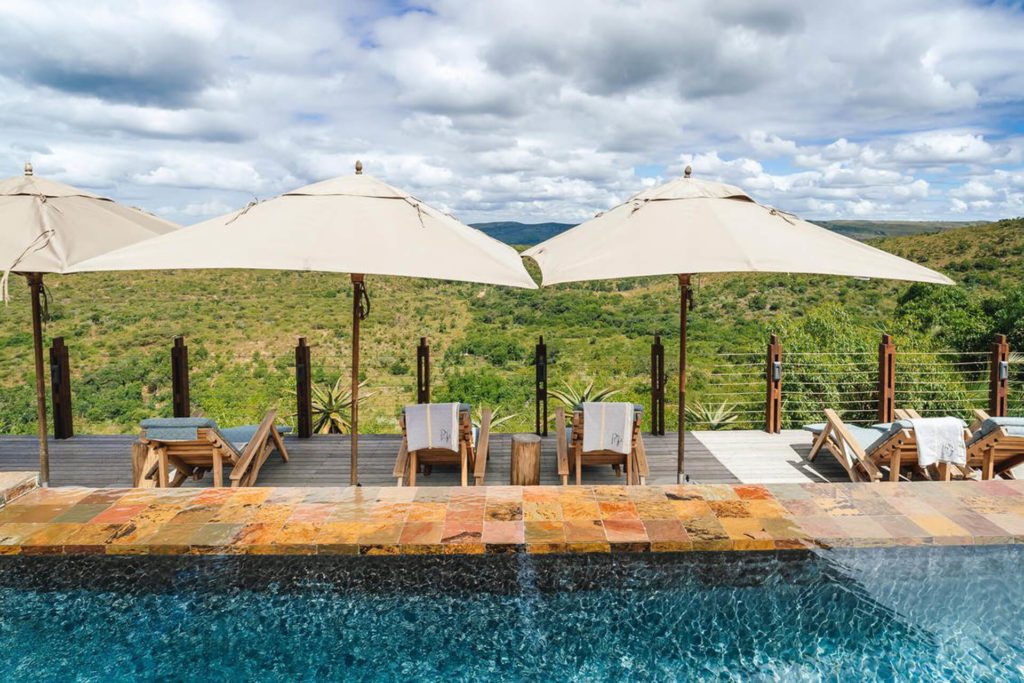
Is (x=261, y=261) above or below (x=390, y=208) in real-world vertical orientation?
below

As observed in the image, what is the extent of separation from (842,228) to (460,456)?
86304mm

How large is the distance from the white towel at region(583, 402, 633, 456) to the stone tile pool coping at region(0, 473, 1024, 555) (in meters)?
0.94

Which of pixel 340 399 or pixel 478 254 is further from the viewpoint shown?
pixel 340 399

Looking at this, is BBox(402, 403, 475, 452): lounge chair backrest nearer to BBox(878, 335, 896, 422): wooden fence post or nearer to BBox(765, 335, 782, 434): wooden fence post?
BBox(765, 335, 782, 434): wooden fence post

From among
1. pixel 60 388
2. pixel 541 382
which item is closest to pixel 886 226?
pixel 541 382

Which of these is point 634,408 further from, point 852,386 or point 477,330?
point 477,330

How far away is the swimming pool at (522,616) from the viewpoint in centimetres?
341

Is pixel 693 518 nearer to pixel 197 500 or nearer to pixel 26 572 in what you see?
pixel 197 500

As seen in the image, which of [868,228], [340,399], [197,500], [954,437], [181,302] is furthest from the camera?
[868,228]

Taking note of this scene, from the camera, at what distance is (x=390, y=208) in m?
4.71

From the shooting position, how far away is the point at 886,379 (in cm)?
745

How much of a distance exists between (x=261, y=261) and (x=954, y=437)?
4.97m

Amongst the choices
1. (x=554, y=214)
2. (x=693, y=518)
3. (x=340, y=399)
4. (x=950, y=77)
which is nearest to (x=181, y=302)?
(x=554, y=214)

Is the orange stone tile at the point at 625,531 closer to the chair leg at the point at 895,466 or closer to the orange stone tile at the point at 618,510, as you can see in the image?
the orange stone tile at the point at 618,510
